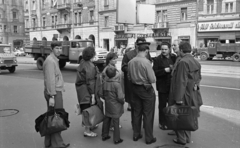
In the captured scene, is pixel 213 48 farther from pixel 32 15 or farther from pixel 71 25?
pixel 32 15

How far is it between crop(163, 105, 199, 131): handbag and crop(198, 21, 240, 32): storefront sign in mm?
27739

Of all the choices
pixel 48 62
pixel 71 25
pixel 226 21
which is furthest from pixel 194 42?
pixel 48 62

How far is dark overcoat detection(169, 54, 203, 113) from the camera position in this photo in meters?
3.90

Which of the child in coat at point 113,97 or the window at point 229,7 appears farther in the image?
the window at point 229,7

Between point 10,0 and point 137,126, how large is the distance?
247 ft

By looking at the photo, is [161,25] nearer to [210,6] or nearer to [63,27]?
[210,6]

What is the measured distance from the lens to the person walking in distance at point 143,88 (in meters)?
4.01

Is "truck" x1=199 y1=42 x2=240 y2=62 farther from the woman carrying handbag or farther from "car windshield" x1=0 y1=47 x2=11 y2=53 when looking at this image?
the woman carrying handbag

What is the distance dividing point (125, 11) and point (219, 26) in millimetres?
21103

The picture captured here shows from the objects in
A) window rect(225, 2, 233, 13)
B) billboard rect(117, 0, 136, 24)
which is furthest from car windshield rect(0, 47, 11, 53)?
window rect(225, 2, 233, 13)

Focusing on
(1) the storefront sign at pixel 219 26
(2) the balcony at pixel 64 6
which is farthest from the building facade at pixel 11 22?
(1) the storefront sign at pixel 219 26

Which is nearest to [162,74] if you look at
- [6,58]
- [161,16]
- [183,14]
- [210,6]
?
[6,58]

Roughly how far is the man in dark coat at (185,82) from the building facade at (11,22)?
69.0m

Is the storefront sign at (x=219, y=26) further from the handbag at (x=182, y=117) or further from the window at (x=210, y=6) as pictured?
the handbag at (x=182, y=117)
